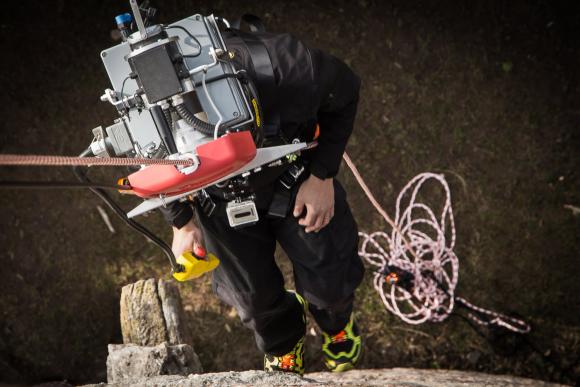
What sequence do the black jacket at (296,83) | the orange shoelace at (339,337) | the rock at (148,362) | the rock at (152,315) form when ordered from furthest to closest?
the orange shoelace at (339,337), the rock at (152,315), the rock at (148,362), the black jacket at (296,83)

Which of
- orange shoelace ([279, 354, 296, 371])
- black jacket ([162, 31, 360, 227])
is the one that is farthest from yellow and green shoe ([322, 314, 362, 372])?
black jacket ([162, 31, 360, 227])

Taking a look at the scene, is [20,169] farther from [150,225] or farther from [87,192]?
[150,225]

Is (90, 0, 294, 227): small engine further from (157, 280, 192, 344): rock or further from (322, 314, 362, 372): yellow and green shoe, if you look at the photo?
(322, 314, 362, 372): yellow and green shoe

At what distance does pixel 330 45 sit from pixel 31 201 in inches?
102

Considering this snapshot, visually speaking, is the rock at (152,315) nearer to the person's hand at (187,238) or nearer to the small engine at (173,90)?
the person's hand at (187,238)

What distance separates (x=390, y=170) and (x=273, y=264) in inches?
61.3

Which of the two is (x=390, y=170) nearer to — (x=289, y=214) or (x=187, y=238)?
(x=289, y=214)

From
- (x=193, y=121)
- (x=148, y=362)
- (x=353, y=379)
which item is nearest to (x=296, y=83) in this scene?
(x=193, y=121)

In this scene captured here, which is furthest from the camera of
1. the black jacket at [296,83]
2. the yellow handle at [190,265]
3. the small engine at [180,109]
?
the yellow handle at [190,265]

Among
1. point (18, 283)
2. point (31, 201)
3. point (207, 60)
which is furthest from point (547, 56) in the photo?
point (18, 283)

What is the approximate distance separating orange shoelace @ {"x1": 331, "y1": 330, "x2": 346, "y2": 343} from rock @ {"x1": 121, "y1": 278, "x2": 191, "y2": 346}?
35.5 inches

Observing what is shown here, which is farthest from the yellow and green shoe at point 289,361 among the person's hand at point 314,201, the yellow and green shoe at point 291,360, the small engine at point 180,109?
the small engine at point 180,109

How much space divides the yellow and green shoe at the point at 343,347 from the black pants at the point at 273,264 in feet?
1.43

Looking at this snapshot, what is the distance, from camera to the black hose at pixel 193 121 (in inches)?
65.6
